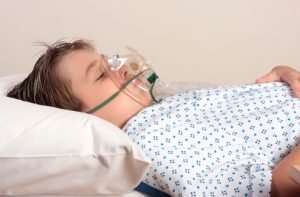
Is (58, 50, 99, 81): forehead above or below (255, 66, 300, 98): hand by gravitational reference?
above

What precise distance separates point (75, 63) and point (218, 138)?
1.48ft

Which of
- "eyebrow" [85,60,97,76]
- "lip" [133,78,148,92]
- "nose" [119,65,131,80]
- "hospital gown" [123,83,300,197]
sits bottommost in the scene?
"hospital gown" [123,83,300,197]

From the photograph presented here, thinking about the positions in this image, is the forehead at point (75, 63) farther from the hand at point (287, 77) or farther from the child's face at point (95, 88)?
the hand at point (287, 77)

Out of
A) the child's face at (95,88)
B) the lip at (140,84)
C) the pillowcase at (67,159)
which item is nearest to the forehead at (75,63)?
the child's face at (95,88)

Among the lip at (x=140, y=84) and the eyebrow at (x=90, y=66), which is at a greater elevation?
the eyebrow at (x=90, y=66)

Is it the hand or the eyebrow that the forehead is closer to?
the eyebrow

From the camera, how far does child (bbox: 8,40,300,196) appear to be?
0.99m

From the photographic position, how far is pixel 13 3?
1673 mm

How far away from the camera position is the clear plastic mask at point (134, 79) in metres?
1.27

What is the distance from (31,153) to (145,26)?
3.50 ft

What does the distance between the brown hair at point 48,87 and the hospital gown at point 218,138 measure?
0.59 ft

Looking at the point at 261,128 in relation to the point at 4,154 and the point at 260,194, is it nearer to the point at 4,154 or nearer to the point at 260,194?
the point at 260,194

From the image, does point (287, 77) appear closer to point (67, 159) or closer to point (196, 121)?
point (196, 121)

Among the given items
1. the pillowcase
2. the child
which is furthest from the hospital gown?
the pillowcase
